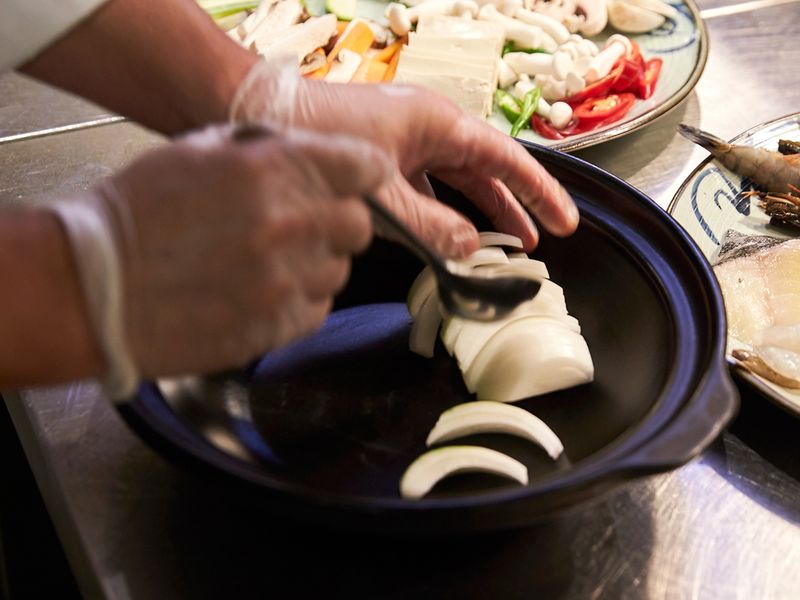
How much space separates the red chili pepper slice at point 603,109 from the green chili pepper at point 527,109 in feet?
0.30

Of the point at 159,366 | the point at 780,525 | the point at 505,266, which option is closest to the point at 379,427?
the point at 505,266

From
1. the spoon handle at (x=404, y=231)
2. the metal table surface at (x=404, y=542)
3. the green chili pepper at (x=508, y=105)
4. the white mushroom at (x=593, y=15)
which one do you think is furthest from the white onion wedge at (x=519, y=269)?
the white mushroom at (x=593, y=15)

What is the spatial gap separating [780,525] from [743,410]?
7.1 inches

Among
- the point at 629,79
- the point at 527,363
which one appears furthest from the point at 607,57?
the point at 527,363

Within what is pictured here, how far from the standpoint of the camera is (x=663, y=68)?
5.90ft

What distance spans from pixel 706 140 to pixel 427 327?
2.55 ft

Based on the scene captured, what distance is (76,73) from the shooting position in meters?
1.06

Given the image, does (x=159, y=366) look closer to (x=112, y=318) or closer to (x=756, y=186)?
(x=112, y=318)

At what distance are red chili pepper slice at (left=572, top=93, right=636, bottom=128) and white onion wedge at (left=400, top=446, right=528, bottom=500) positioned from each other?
102cm

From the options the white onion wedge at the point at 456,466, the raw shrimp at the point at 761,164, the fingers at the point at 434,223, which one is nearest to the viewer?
the white onion wedge at the point at 456,466

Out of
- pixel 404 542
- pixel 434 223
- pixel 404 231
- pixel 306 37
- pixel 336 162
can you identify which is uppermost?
pixel 336 162

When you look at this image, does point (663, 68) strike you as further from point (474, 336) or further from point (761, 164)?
point (474, 336)

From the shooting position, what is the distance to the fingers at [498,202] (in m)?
1.13

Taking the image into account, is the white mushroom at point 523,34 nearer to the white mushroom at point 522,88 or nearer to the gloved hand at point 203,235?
the white mushroom at point 522,88
